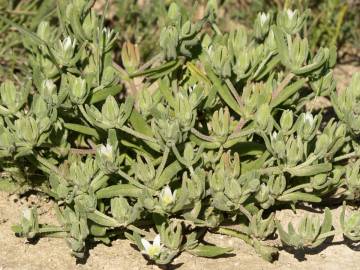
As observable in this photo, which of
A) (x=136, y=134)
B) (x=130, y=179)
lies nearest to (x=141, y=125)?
(x=136, y=134)

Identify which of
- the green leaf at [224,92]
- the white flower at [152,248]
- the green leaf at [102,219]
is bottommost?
the white flower at [152,248]

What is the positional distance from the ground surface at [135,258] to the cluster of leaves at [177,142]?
4 centimetres

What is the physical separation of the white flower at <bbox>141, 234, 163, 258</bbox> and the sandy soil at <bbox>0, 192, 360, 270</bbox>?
13 cm

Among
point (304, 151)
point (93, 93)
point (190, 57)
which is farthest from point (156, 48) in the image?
point (304, 151)

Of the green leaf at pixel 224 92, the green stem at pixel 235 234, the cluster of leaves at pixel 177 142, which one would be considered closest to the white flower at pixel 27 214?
the cluster of leaves at pixel 177 142

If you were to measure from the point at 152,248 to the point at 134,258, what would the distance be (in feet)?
0.61

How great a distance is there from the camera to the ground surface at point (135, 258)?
260 cm

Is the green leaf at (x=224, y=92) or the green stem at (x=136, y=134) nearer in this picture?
the green stem at (x=136, y=134)

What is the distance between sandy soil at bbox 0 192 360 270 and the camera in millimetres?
2596

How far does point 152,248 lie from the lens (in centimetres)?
247

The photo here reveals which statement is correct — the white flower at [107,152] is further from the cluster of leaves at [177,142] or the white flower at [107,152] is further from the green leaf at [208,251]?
the green leaf at [208,251]

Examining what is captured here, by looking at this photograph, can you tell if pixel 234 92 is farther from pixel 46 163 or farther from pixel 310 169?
pixel 46 163

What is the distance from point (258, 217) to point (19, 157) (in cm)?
85

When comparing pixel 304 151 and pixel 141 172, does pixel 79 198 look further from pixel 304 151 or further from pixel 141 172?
pixel 304 151
